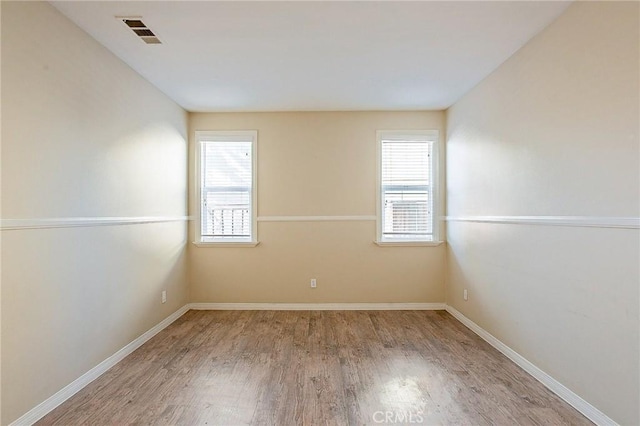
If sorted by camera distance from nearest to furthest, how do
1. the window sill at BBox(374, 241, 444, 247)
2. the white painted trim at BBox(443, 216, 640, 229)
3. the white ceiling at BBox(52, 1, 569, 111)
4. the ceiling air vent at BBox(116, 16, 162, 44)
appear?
the white painted trim at BBox(443, 216, 640, 229) → the white ceiling at BBox(52, 1, 569, 111) → the ceiling air vent at BBox(116, 16, 162, 44) → the window sill at BBox(374, 241, 444, 247)

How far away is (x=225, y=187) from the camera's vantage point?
14.1 feet

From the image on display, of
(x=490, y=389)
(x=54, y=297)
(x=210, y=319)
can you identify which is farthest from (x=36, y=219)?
(x=490, y=389)

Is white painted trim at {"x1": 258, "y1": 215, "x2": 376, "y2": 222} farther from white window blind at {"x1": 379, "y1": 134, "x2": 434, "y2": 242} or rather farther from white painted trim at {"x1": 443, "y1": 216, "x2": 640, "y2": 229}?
white painted trim at {"x1": 443, "y1": 216, "x2": 640, "y2": 229}

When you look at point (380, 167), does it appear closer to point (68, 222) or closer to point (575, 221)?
point (575, 221)

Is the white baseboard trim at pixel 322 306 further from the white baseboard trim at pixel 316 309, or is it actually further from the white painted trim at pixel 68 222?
the white painted trim at pixel 68 222

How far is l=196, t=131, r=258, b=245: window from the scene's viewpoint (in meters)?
4.27

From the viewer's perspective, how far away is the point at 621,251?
1.81m

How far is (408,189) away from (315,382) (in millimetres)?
2736

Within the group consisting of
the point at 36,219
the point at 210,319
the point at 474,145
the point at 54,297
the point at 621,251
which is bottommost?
the point at 210,319

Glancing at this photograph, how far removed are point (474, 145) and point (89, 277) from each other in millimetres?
3729

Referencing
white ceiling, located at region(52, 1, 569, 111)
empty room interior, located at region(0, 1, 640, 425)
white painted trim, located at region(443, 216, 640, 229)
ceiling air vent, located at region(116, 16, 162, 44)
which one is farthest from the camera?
ceiling air vent, located at region(116, 16, 162, 44)

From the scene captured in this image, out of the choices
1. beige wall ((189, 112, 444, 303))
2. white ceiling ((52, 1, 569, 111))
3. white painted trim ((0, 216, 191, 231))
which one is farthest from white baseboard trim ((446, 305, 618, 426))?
white painted trim ((0, 216, 191, 231))

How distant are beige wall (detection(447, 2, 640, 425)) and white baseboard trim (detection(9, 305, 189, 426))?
3358 mm

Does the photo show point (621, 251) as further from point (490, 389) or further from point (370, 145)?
point (370, 145)
